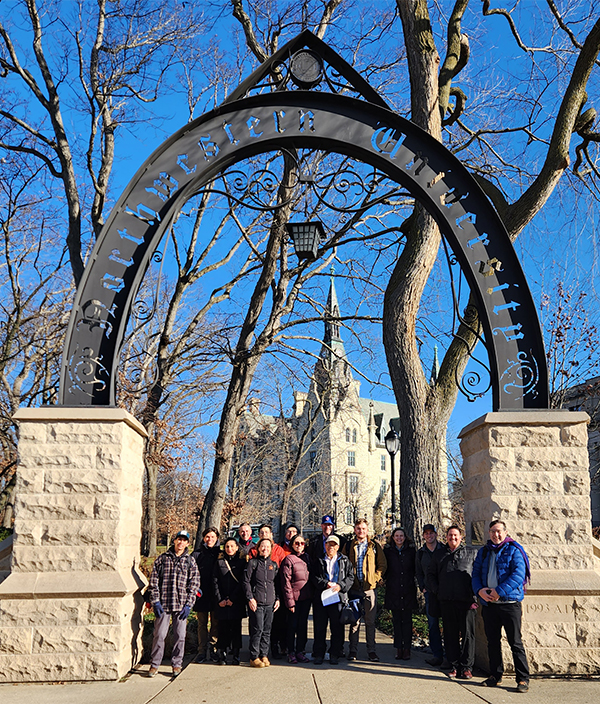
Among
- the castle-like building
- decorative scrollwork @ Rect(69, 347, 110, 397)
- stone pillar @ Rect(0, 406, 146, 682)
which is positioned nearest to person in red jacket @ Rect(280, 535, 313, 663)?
stone pillar @ Rect(0, 406, 146, 682)

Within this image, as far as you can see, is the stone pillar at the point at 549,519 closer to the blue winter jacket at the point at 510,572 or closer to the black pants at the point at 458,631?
the black pants at the point at 458,631

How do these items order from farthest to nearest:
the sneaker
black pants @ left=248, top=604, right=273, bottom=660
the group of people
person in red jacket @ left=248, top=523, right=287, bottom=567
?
person in red jacket @ left=248, top=523, right=287, bottom=567 → black pants @ left=248, top=604, right=273, bottom=660 → the group of people → the sneaker

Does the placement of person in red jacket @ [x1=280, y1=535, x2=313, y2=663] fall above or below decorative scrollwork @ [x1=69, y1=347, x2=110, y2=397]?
below

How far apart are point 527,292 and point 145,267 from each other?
4.13 meters

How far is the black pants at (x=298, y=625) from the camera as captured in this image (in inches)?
300

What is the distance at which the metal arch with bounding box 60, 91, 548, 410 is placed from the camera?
6688 mm

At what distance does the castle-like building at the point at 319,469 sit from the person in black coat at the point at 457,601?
1653 centimetres

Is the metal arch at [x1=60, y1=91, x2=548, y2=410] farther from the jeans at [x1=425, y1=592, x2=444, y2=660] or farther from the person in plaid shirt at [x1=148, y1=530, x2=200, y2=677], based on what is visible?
the jeans at [x1=425, y1=592, x2=444, y2=660]

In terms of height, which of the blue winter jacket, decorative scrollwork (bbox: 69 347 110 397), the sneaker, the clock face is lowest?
the sneaker

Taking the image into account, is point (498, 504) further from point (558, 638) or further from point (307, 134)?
point (307, 134)

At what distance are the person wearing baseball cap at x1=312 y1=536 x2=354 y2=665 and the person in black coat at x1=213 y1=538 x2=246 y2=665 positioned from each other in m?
0.88

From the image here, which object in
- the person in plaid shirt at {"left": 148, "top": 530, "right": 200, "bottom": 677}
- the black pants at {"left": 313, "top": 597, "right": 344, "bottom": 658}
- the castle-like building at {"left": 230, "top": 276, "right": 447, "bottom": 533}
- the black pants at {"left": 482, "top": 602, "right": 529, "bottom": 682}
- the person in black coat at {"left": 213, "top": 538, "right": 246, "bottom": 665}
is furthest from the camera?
the castle-like building at {"left": 230, "top": 276, "right": 447, "bottom": 533}

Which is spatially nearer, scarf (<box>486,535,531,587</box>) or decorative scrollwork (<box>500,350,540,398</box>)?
scarf (<box>486,535,531,587</box>)

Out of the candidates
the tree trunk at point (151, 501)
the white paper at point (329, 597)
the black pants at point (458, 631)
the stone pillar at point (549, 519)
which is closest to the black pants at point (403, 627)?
the white paper at point (329, 597)
